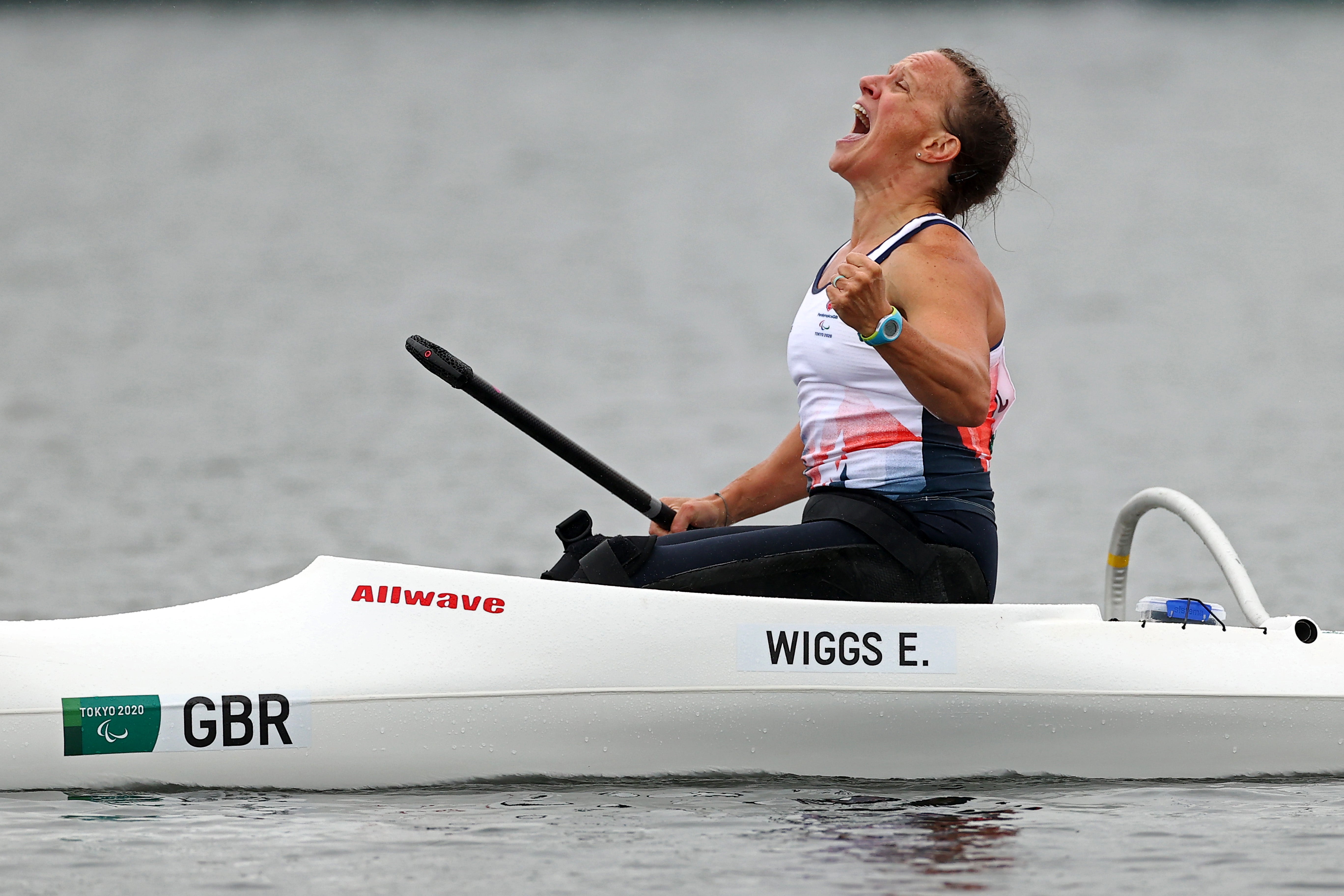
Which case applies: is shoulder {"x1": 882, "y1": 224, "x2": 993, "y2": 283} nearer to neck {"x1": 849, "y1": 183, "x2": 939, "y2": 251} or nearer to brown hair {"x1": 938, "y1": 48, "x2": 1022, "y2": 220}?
neck {"x1": 849, "y1": 183, "x2": 939, "y2": 251}

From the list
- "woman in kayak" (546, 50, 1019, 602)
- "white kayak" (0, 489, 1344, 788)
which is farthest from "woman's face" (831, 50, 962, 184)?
"white kayak" (0, 489, 1344, 788)

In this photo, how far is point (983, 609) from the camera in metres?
4.77

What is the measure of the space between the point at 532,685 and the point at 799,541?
2.35 feet

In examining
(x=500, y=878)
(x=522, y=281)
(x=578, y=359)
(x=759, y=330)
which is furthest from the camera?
(x=522, y=281)

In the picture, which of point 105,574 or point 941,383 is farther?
point 105,574

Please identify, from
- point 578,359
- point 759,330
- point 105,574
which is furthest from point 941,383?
point 759,330

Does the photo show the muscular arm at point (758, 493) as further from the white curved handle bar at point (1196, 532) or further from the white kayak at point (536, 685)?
the white curved handle bar at point (1196, 532)

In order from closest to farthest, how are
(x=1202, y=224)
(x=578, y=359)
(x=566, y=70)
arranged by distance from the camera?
(x=578, y=359) → (x=1202, y=224) → (x=566, y=70)

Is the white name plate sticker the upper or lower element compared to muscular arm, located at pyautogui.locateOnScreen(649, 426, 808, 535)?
lower

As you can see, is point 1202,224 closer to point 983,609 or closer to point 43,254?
point 43,254

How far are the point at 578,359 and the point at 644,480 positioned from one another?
8.14m

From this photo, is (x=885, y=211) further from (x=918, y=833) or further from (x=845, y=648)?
(x=918, y=833)

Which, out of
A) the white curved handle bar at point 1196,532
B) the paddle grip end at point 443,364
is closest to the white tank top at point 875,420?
the white curved handle bar at point 1196,532

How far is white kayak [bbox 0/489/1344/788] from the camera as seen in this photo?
15.5 ft
